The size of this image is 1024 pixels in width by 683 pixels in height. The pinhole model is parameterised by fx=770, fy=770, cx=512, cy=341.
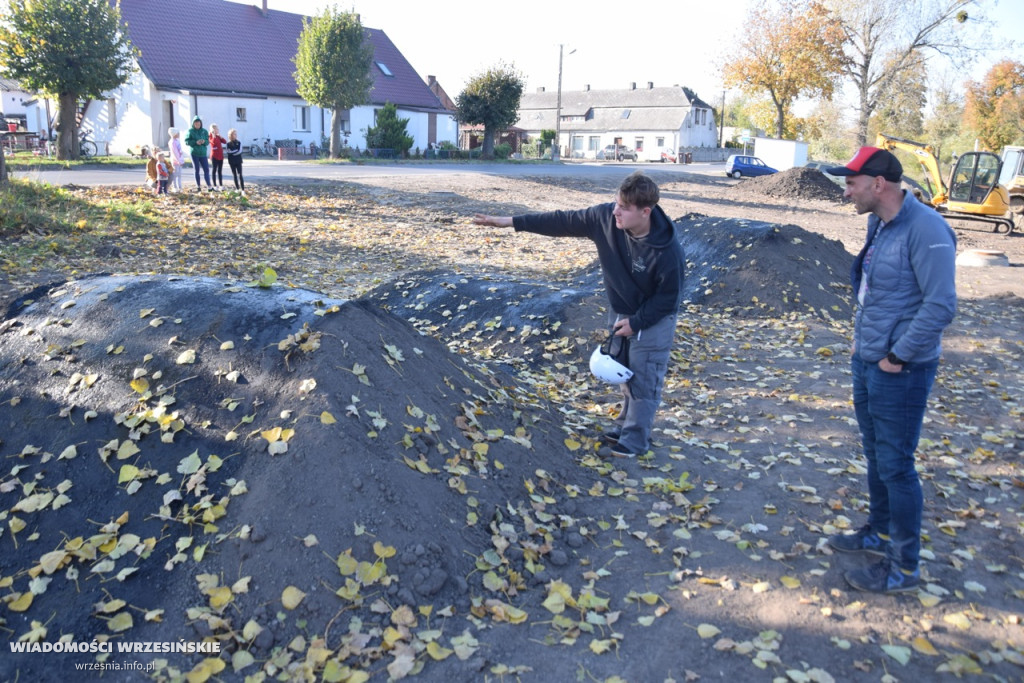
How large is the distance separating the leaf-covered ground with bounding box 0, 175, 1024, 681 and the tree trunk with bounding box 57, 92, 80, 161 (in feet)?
92.8

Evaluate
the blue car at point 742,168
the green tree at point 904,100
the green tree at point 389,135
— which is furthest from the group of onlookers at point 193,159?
the green tree at point 904,100

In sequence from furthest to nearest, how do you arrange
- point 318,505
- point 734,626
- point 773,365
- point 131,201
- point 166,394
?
point 131,201 → point 773,365 → point 166,394 → point 318,505 → point 734,626

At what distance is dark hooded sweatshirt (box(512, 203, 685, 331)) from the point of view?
15.8 ft

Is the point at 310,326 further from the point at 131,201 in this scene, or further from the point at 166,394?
the point at 131,201

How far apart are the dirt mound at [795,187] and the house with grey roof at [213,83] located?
776 inches

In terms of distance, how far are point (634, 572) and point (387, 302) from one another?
6.06 meters

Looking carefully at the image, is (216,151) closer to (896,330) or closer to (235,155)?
(235,155)

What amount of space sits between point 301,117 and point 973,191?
3232cm

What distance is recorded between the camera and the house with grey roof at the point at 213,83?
36.9 meters

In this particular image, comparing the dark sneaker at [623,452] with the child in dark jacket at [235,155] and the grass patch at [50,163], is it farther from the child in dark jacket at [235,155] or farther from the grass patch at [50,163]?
the grass patch at [50,163]

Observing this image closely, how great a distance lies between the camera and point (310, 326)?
4.61 m

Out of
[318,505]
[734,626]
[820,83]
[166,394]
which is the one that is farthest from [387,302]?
[820,83]

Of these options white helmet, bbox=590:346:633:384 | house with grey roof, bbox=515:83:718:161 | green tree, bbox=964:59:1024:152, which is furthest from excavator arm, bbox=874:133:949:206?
house with grey roof, bbox=515:83:718:161

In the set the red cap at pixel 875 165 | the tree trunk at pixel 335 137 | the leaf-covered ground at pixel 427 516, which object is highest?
the tree trunk at pixel 335 137
